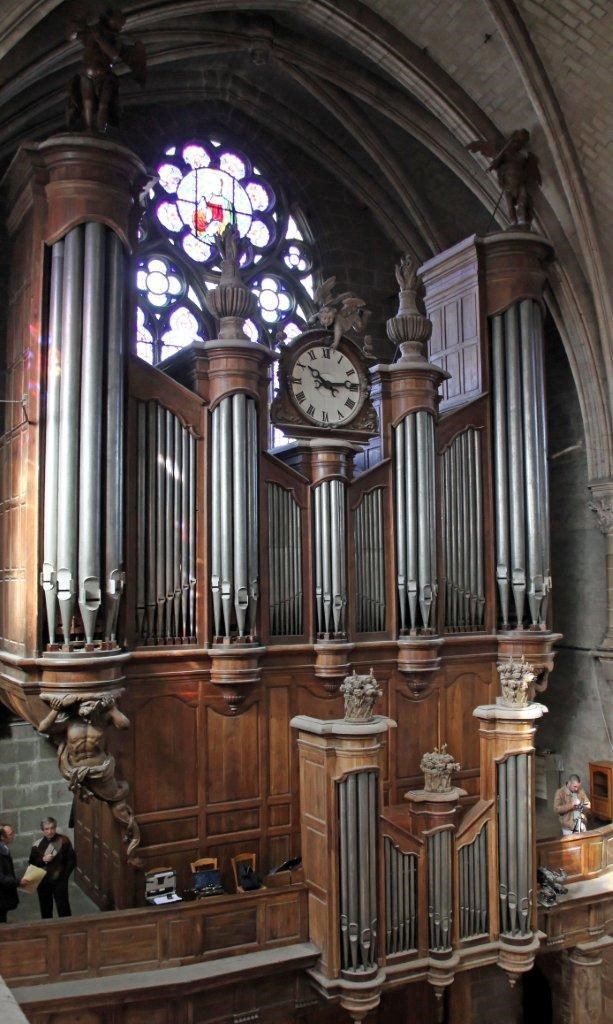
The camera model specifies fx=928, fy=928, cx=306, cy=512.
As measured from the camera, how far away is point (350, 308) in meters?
12.1

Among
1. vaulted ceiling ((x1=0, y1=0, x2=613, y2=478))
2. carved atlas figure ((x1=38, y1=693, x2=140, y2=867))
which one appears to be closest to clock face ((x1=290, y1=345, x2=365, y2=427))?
vaulted ceiling ((x1=0, y1=0, x2=613, y2=478))

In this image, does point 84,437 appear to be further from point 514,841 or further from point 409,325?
point 514,841

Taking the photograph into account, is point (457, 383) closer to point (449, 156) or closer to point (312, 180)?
point (449, 156)

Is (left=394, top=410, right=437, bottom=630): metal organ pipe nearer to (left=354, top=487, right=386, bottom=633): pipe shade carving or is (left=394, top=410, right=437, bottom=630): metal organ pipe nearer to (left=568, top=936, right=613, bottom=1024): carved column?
(left=354, top=487, right=386, bottom=633): pipe shade carving

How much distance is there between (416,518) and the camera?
12.0m

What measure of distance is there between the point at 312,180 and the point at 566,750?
10.5 metres

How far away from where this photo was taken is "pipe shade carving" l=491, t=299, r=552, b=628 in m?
12.6

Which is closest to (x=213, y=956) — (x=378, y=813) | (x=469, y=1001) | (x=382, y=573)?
(x=378, y=813)

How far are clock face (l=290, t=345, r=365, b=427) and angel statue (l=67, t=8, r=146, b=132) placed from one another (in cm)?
368

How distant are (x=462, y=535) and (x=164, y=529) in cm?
426

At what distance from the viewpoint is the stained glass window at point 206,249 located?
1465 centimetres

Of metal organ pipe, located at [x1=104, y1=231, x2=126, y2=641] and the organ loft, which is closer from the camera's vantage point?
the organ loft

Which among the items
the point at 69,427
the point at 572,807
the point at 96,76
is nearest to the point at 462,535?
the point at 572,807

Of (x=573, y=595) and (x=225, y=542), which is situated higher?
(x=225, y=542)
